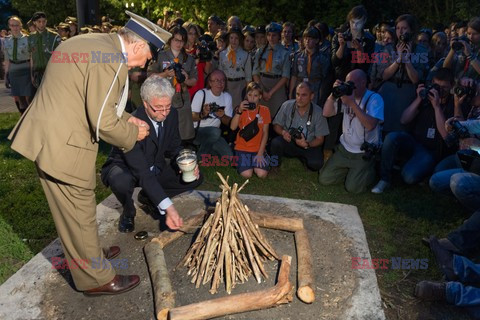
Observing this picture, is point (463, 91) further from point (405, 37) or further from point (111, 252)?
point (111, 252)

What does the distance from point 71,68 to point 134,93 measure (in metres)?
4.55

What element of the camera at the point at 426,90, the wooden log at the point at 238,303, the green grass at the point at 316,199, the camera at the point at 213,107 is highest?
the camera at the point at 426,90

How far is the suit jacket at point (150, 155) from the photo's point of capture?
11.5 ft

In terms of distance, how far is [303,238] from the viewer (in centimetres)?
361

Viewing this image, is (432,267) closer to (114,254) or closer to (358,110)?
(358,110)

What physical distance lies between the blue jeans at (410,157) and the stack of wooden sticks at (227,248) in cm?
296

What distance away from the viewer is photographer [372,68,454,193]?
5348 millimetres

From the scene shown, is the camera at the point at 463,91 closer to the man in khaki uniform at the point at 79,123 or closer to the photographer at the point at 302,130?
the photographer at the point at 302,130

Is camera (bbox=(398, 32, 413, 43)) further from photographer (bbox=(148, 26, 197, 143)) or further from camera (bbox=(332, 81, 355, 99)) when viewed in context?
photographer (bbox=(148, 26, 197, 143))

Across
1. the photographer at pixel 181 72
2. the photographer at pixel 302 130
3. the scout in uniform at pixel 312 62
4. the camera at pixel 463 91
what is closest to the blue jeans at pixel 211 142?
the photographer at pixel 181 72

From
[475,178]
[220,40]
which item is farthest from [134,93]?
[475,178]

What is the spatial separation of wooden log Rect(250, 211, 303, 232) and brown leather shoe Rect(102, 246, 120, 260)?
120cm

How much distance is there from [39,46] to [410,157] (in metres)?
6.95

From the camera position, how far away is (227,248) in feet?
10.3
